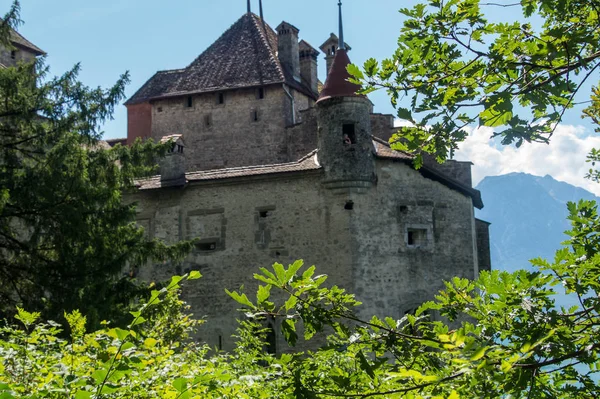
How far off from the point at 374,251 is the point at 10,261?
28.7 ft

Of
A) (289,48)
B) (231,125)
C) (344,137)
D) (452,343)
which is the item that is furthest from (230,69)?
(452,343)

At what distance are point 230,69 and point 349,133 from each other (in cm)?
1079

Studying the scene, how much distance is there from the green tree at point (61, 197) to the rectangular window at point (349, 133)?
6.12 meters

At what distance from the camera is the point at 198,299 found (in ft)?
69.6

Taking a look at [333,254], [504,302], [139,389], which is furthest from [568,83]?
[333,254]

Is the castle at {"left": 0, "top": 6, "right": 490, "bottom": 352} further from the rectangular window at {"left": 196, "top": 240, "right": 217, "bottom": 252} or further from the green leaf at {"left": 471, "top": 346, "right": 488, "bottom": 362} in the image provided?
the green leaf at {"left": 471, "top": 346, "right": 488, "bottom": 362}

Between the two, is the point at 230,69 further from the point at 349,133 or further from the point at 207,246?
the point at 207,246

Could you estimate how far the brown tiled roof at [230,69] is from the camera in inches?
1196

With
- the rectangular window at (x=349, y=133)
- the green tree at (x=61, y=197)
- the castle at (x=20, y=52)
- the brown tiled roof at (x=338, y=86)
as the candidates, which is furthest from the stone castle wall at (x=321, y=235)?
the castle at (x=20, y=52)

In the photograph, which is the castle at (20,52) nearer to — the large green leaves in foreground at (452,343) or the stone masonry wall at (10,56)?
the stone masonry wall at (10,56)

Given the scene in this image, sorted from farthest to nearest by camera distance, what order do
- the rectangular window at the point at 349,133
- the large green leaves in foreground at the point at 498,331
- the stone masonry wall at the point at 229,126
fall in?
the stone masonry wall at the point at 229,126 → the rectangular window at the point at 349,133 → the large green leaves in foreground at the point at 498,331

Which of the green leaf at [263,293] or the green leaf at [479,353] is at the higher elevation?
the green leaf at [263,293]

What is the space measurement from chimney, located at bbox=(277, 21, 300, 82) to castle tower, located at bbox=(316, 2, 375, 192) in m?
9.78

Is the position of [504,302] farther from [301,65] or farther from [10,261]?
[301,65]
